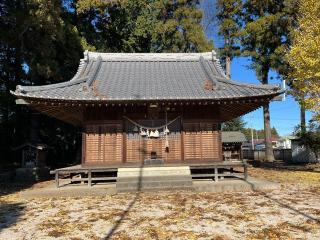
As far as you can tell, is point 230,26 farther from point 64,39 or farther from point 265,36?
point 64,39

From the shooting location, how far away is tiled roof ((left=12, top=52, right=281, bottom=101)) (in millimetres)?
13945

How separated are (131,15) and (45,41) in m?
14.4

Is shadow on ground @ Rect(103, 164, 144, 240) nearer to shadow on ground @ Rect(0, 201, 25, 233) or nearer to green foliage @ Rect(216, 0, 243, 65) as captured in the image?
shadow on ground @ Rect(0, 201, 25, 233)

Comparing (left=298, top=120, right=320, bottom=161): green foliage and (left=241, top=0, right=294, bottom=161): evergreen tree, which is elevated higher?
(left=241, top=0, right=294, bottom=161): evergreen tree

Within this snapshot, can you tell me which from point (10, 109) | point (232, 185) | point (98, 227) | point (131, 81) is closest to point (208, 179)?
point (232, 185)

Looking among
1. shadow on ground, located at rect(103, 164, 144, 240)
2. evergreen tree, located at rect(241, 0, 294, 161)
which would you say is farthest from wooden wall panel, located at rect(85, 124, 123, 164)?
evergreen tree, located at rect(241, 0, 294, 161)

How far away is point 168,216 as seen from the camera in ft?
29.1

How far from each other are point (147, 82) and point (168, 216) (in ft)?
28.4

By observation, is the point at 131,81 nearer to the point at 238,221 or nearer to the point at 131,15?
the point at 238,221

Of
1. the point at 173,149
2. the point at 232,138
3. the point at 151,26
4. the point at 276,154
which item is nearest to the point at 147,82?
the point at 173,149

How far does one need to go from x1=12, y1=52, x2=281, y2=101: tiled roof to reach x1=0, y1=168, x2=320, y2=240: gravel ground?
3953 mm

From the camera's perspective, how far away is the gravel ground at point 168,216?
7281 millimetres

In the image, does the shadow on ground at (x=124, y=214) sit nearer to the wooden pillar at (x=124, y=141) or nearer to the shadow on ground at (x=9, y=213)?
the wooden pillar at (x=124, y=141)

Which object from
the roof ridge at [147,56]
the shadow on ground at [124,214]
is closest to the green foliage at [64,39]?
the roof ridge at [147,56]
